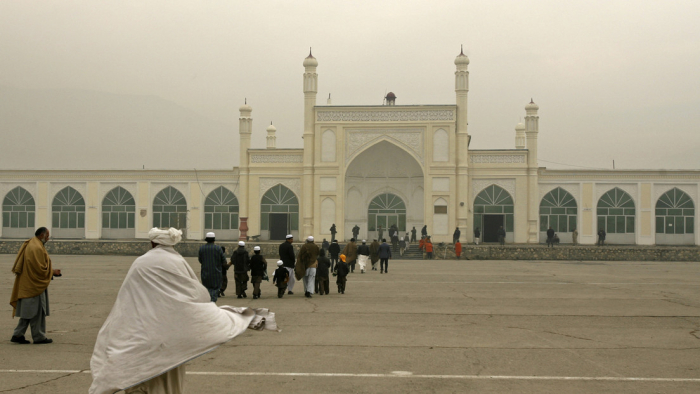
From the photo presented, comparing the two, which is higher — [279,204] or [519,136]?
[519,136]

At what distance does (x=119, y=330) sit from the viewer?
14.5 ft

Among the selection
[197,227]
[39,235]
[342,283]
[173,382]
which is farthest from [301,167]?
[173,382]

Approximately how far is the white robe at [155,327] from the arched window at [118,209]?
128 ft

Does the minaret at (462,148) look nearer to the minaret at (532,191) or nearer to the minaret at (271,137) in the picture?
the minaret at (532,191)

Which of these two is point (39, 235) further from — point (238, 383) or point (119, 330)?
point (119, 330)

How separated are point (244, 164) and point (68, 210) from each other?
11.6 m

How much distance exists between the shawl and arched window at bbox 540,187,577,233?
34842 mm

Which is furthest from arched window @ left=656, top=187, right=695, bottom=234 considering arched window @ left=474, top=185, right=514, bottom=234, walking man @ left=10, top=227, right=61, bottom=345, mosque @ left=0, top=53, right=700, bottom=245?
walking man @ left=10, top=227, right=61, bottom=345

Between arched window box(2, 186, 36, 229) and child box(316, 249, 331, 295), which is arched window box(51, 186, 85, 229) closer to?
arched window box(2, 186, 36, 229)

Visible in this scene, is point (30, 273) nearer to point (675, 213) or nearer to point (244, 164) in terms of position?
point (244, 164)

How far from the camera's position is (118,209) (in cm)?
4181

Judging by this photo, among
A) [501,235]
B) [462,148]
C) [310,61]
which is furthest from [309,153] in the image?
[501,235]

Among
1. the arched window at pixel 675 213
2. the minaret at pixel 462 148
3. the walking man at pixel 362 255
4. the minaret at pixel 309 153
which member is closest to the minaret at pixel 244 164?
the minaret at pixel 309 153

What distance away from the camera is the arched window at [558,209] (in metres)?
39.5
